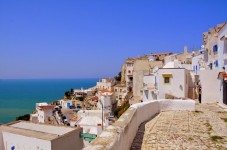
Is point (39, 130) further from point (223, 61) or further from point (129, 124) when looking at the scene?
point (223, 61)

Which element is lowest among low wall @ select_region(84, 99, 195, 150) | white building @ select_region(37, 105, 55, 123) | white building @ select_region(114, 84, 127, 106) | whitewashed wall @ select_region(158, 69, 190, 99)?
white building @ select_region(37, 105, 55, 123)

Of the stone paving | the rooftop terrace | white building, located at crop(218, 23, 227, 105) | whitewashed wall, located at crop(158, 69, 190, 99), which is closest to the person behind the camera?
the rooftop terrace

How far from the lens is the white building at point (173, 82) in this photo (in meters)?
21.9

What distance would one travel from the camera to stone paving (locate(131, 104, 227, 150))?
577 centimetres

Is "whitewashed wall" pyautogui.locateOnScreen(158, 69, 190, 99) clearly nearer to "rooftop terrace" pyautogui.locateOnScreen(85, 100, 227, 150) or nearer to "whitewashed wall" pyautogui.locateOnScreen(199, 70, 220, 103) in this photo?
"whitewashed wall" pyautogui.locateOnScreen(199, 70, 220, 103)

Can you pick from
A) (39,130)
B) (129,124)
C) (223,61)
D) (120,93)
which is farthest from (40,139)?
(120,93)

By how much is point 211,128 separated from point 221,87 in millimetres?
8699

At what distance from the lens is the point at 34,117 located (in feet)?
150

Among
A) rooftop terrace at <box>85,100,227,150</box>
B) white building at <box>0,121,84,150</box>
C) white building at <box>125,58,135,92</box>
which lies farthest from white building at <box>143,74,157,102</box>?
white building at <box>125,58,135,92</box>

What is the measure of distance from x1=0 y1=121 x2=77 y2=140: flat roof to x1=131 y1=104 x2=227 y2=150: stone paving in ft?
14.7

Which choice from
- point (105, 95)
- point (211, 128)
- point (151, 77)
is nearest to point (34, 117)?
point (105, 95)

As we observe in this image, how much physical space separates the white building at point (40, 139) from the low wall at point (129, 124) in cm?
371

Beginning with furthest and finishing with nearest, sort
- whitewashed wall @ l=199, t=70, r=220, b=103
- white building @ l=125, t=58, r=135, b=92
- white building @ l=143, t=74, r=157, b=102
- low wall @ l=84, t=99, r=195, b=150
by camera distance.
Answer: white building @ l=125, t=58, r=135, b=92, white building @ l=143, t=74, r=157, b=102, whitewashed wall @ l=199, t=70, r=220, b=103, low wall @ l=84, t=99, r=195, b=150

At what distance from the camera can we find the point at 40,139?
A: 969 centimetres
